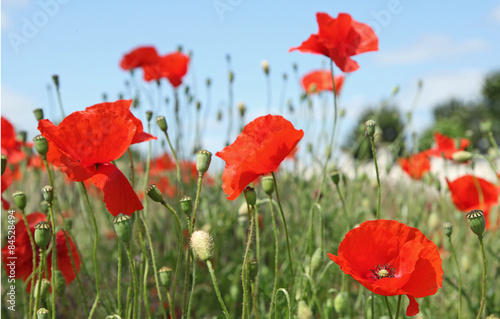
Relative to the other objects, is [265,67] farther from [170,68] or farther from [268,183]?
[268,183]

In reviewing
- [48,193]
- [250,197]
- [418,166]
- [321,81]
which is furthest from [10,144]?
[418,166]

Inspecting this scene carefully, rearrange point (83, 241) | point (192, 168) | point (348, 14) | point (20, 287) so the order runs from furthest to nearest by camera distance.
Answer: point (83, 241) < point (192, 168) < point (20, 287) < point (348, 14)

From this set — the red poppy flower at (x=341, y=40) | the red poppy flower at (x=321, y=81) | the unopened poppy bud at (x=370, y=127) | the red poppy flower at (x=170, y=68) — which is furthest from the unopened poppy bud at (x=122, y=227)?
the red poppy flower at (x=321, y=81)

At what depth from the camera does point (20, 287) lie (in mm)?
2100

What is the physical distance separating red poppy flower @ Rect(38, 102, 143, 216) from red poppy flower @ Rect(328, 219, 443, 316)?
462 mm

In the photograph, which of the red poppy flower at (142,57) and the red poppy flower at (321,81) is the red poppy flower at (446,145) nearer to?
the red poppy flower at (321,81)

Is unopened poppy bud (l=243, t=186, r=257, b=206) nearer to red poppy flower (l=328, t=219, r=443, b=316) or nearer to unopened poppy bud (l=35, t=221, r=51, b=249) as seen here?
red poppy flower (l=328, t=219, r=443, b=316)

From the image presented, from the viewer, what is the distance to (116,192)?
107 cm

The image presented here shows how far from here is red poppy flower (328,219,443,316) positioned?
3.04ft

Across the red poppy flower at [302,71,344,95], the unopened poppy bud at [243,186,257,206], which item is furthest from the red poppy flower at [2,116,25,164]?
the red poppy flower at [302,71,344,95]

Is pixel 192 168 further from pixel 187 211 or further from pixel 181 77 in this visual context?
pixel 187 211

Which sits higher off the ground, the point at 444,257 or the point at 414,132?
the point at 414,132

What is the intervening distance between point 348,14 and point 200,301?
134 centimetres

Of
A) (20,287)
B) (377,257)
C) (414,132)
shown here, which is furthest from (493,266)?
(20,287)
